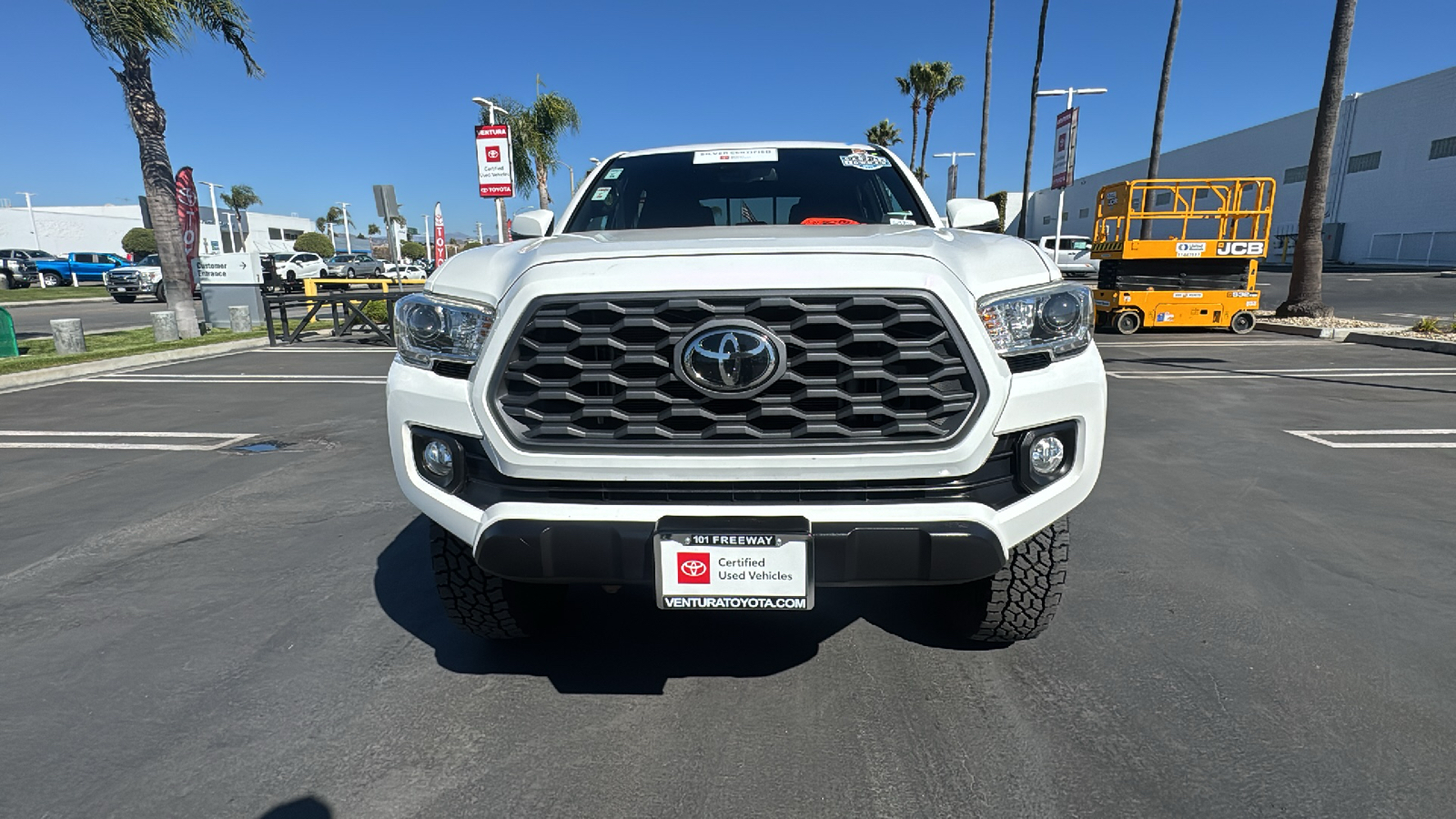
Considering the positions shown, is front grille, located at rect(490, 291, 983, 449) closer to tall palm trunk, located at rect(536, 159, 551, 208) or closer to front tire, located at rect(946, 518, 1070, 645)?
front tire, located at rect(946, 518, 1070, 645)

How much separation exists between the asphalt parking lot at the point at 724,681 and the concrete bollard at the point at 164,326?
9.00m

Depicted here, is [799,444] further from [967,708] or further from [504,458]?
[967,708]

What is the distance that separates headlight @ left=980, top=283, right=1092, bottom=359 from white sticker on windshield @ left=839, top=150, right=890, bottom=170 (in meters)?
1.86

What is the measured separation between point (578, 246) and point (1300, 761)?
2456 millimetres

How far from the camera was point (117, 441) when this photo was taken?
5.83 m

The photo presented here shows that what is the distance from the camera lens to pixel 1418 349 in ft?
34.2

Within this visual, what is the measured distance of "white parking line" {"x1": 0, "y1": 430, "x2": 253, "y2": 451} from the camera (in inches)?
223

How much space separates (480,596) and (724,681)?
33.3 inches

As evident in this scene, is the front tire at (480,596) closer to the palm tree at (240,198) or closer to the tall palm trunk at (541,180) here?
the tall palm trunk at (541,180)

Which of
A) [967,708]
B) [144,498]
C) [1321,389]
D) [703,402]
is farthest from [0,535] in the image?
[1321,389]

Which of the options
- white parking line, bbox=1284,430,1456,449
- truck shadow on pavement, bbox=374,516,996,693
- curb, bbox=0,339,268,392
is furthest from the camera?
curb, bbox=0,339,268,392

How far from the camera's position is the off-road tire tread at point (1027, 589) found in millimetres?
2398

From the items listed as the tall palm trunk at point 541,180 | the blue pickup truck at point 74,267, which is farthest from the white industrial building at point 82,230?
the tall palm trunk at point 541,180

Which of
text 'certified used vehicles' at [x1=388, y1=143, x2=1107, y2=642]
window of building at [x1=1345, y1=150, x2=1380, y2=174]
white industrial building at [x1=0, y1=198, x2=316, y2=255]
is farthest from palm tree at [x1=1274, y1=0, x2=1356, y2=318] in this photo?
white industrial building at [x1=0, y1=198, x2=316, y2=255]
